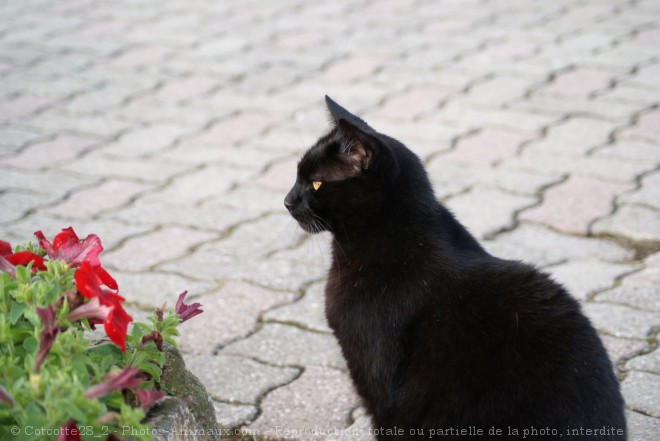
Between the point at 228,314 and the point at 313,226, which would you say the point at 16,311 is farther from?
Result: the point at 228,314

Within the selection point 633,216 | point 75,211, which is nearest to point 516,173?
point 633,216

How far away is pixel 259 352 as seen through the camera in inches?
123

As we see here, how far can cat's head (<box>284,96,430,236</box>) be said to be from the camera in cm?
244

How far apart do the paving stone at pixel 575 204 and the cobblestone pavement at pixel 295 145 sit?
0.5 inches

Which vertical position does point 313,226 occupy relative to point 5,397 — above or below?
below

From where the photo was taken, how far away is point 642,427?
260cm

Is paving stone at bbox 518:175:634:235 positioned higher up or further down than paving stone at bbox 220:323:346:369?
further down

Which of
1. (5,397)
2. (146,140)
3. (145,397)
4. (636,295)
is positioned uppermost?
(5,397)

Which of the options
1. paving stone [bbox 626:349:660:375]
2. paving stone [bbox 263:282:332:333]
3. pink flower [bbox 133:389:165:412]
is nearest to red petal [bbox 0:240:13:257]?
pink flower [bbox 133:389:165:412]

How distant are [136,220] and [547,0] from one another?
14.0ft

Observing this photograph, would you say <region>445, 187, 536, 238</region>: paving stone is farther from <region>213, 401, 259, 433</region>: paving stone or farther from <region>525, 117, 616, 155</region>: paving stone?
<region>213, 401, 259, 433</region>: paving stone

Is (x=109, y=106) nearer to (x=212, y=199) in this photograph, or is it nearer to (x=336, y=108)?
(x=212, y=199)

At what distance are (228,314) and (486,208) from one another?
4.43 feet

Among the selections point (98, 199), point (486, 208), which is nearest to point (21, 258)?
point (98, 199)
